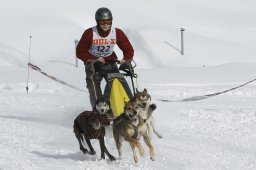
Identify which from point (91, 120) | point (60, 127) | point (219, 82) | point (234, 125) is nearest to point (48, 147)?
point (91, 120)

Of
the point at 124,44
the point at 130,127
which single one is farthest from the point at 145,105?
the point at 130,127

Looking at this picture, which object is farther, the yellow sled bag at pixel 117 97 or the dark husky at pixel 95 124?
the yellow sled bag at pixel 117 97

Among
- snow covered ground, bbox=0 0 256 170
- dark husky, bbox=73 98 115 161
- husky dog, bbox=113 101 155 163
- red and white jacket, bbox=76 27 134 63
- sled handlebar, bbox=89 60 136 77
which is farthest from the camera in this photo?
red and white jacket, bbox=76 27 134 63

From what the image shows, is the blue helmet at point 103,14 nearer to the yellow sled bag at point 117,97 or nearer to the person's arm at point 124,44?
the person's arm at point 124,44

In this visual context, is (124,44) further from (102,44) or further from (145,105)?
(145,105)

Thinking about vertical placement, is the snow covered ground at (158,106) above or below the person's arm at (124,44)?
below

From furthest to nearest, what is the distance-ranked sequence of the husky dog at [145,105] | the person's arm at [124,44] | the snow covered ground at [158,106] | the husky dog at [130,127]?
1. the person's arm at [124,44]
2. the husky dog at [145,105]
3. the snow covered ground at [158,106]
4. the husky dog at [130,127]

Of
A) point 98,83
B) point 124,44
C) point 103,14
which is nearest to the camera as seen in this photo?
point 103,14

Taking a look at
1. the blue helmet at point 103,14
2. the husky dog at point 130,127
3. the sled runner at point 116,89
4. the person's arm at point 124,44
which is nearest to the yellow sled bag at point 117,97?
the sled runner at point 116,89

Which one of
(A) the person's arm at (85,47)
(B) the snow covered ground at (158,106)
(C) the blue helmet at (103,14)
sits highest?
(C) the blue helmet at (103,14)

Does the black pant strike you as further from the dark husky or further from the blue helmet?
the dark husky

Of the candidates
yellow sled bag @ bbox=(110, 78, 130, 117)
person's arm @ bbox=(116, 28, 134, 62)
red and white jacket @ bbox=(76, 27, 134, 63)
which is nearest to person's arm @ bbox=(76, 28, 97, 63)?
red and white jacket @ bbox=(76, 27, 134, 63)

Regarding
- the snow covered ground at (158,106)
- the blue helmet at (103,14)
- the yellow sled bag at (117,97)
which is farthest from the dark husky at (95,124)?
the blue helmet at (103,14)

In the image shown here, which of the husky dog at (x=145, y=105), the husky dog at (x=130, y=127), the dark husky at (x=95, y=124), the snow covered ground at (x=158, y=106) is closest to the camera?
the dark husky at (x=95, y=124)
